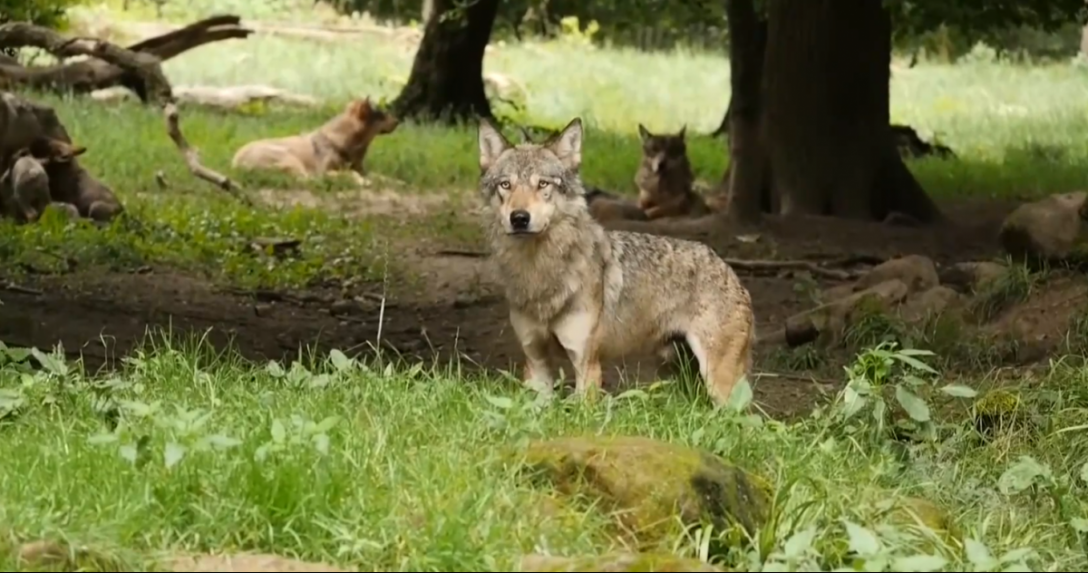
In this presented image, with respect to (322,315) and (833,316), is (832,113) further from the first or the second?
(322,315)

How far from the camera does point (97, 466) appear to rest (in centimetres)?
436

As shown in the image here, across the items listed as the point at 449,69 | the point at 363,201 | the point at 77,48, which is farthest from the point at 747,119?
the point at 449,69

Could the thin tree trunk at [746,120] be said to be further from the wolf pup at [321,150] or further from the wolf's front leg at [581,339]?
the wolf's front leg at [581,339]

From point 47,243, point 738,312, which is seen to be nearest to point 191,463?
point 738,312

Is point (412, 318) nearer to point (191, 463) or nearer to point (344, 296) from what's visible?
point (344, 296)

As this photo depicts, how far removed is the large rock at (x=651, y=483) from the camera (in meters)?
4.29

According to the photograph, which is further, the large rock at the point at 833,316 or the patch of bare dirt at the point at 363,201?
the patch of bare dirt at the point at 363,201

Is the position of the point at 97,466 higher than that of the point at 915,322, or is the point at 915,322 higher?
the point at 97,466

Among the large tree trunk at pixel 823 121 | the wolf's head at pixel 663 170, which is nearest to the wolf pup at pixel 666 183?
the wolf's head at pixel 663 170

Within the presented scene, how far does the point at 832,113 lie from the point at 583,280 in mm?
7305

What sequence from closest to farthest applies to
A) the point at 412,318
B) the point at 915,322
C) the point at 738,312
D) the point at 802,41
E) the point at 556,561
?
1. the point at 556,561
2. the point at 738,312
3. the point at 915,322
4. the point at 412,318
5. the point at 802,41

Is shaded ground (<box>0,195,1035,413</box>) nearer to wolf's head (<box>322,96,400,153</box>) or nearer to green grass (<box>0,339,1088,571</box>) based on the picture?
green grass (<box>0,339,1088,571</box>)

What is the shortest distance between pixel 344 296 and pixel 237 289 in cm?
68

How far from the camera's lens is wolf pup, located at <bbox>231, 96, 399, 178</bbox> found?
1570 cm
